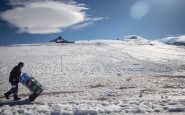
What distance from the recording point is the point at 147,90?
56.6 feet

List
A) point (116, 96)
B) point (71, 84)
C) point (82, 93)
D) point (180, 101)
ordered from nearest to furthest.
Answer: point (180, 101) → point (116, 96) → point (82, 93) → point (71, 84)

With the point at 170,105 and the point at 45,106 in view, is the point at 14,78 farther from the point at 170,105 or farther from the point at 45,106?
the point at 170,105

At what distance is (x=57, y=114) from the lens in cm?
1102

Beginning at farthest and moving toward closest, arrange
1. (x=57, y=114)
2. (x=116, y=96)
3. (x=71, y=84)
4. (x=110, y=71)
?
(x=110, y=71)
(x=71, y=84)
(x=116, y=96)
(x=57, y=114)

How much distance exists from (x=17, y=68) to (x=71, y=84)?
23.9 ft

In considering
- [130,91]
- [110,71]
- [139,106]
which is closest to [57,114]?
[139,106]

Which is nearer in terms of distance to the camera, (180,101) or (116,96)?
(180,101)

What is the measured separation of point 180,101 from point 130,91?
165 inches

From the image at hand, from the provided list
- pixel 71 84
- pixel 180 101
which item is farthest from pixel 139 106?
pixel 71 84

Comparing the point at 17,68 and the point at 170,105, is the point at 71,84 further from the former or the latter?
the point at 170,105

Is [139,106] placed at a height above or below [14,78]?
below

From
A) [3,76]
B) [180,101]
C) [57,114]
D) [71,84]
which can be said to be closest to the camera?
[57,114]

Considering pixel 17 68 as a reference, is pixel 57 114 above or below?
below

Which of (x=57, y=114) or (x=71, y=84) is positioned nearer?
(x=57, y=114)
